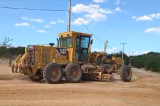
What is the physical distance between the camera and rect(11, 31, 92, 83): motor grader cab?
630 inches

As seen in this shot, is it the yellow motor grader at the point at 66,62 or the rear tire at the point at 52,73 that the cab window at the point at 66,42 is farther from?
the rear tire at the point at 52,73

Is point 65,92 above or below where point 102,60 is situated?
below

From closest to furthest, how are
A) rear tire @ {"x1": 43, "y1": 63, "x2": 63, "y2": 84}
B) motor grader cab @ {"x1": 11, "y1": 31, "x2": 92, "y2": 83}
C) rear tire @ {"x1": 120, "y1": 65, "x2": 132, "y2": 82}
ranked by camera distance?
rear tire @ {"x1": 43, "y1": 63, "x2": 63, "y2": 84}
motor grader cab @ {"x1": 11, "y1": 31, "x2": 92, "y2": 83}
rear tire @ {"x1": 120, "y1": 65, "x2": 132, "y2": 82}

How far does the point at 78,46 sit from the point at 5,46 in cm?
2314

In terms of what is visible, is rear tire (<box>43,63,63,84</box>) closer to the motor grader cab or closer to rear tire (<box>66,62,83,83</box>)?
the motor grader cab

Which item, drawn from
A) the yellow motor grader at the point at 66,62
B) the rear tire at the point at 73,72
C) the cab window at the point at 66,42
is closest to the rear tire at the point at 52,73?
the yellow motor grader at the point at 66,62

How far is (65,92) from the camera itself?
1153 cm

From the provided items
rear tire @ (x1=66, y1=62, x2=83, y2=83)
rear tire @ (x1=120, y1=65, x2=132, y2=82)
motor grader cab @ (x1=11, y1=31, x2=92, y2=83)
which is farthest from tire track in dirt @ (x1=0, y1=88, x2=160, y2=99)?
rear tire @ (x1=120, y1=65, x2=132, y2=82)

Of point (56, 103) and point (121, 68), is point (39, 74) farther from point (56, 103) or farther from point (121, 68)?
point (56, 103)

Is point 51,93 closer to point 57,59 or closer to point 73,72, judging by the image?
point 73,72

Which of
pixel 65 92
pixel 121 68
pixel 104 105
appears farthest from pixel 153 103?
pixel 121 68

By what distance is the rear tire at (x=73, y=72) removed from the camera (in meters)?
16.6

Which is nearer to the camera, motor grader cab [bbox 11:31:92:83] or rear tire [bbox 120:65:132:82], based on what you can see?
motor grader cab [bbox 11:31:92:83]

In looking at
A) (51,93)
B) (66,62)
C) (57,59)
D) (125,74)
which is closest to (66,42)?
(66,62)
